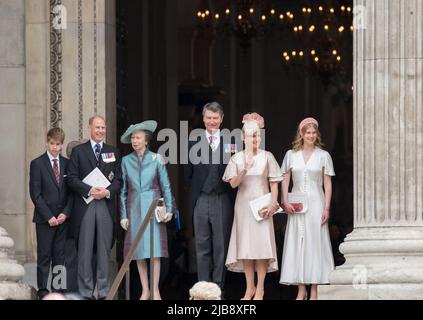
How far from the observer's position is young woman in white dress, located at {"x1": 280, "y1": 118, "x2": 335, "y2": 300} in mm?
21969

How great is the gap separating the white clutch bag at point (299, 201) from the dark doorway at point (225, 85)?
3.04 meters

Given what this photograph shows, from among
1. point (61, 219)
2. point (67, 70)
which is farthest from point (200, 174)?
point (67, 70)

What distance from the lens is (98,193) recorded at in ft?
72.3

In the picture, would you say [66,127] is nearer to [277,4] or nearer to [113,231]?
[113,231]

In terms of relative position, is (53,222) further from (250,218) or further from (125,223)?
(250,218)

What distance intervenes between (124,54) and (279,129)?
1594cm

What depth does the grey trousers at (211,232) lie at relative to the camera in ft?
71.9

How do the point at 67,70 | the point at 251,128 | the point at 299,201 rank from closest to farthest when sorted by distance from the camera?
the point at 251,128
the point at 299,201
the point at 67,70

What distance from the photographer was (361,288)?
2075cm

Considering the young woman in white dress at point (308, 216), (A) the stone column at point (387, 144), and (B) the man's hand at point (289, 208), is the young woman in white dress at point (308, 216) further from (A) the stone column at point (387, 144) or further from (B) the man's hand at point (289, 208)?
(A) the stone column at point (387, 144)

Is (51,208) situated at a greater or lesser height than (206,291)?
greater

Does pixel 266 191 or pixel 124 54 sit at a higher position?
pixel 124 54

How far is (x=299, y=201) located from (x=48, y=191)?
2925 mm

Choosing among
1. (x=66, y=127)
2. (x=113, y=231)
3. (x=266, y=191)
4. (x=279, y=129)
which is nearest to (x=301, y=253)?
(x=266, y=191)
